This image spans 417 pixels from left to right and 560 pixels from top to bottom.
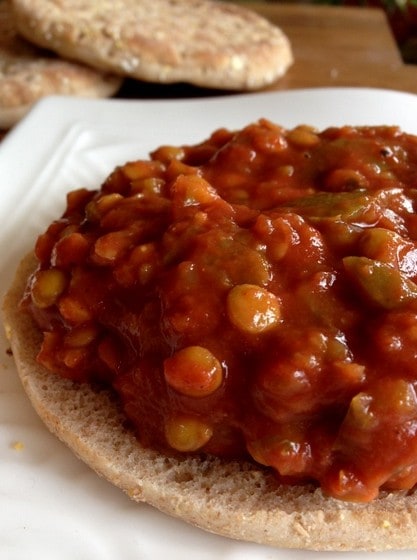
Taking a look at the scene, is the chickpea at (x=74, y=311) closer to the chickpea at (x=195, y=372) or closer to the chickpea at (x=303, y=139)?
the chickpea at (x=195, y=372)

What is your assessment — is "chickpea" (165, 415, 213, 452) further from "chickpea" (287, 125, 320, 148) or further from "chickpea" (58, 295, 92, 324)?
"chickpea" (287, 125, 320, 148)

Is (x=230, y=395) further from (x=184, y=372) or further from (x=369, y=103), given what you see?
(x=369, y=103)

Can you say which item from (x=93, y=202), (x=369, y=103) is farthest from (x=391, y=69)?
(x=93, y=202)

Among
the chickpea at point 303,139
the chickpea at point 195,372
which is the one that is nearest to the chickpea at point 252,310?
the chickpea at point 195,372

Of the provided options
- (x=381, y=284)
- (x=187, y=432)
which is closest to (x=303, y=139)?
(x=381, y=284)

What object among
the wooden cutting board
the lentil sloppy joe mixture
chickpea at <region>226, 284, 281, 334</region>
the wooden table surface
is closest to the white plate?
the lentil sloppy joe mixture
